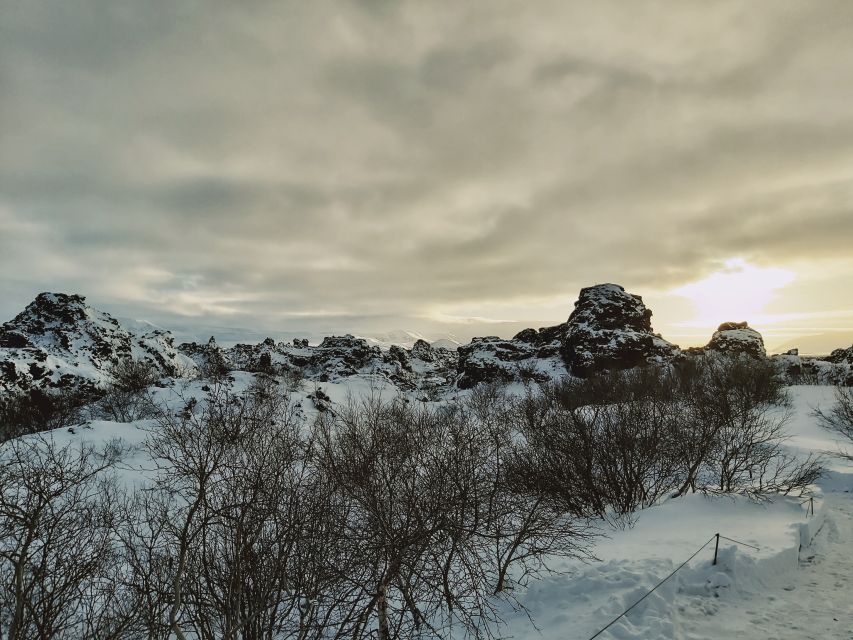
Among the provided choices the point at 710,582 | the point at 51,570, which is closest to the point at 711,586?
the point at 710,582

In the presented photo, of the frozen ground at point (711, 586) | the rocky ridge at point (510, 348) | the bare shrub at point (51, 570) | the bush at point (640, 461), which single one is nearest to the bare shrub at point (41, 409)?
the rocky ridge at point (510, 348)

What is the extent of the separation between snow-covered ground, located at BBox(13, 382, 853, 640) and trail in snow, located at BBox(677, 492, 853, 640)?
3 cm

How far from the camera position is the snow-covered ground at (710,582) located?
1099 cm

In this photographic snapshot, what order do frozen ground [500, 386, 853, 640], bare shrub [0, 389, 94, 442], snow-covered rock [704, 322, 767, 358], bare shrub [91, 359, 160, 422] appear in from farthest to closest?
snow-covered rock [704, 322, 767, 358] < bare shrub [91, 359, 160, 422] < bare shrub [0, 389, 94, 442] < frozen ground [500, 386, 853, 640]

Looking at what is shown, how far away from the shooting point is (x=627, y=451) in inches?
969

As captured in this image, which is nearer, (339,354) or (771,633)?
(771,633)

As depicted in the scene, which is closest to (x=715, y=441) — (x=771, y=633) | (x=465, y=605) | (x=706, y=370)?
(x=771, y=633)

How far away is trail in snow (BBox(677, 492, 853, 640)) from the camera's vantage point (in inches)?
421

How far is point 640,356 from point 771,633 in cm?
6984

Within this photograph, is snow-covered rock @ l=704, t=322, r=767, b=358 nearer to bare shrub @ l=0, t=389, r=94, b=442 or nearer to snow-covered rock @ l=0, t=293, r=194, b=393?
bare shrub @ l=0, t=389, r=94, b=442

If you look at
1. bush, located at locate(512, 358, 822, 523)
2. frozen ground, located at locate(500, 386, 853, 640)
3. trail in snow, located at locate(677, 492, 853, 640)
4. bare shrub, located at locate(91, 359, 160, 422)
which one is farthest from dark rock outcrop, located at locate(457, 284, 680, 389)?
trail in snow, located at locate(677, 492, 853, 640)

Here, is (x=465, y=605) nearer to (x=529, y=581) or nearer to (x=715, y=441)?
(x=529, y=581)

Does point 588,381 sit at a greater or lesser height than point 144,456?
greater

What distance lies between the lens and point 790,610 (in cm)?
1177
